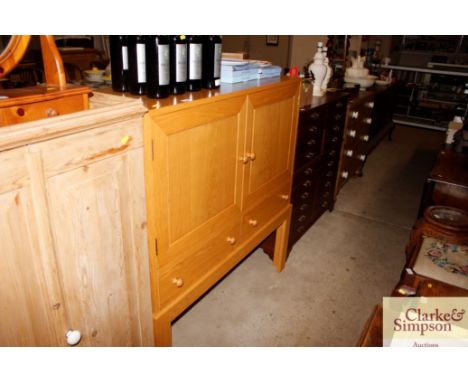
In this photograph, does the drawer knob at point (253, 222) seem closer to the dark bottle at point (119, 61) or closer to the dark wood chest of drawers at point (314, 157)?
the dark wood chest of drawers at point (314, 157)

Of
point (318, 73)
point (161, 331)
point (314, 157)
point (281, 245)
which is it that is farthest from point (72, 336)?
point (318, 73)

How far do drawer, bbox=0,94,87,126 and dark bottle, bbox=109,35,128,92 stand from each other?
0.92 ft

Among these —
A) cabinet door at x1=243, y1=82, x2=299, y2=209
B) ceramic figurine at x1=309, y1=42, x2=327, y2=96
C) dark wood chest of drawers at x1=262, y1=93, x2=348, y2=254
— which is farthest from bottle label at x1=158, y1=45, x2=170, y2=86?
ceramic figurine at x1=309, y1=42, x2=327, y2=96

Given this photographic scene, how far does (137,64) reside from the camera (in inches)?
48.1

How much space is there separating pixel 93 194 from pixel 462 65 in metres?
6.54

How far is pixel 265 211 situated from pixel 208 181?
1.91 ft

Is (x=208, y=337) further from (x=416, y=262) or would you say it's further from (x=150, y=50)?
(x=150, y=50)

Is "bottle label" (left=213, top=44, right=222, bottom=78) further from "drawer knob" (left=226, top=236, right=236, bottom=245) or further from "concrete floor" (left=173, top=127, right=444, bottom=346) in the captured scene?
"concrete floor" (left=173, top=127, right=444, bottom=346)

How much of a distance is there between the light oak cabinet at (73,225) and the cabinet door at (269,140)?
2.05ft

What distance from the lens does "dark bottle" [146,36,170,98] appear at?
118 centimetres

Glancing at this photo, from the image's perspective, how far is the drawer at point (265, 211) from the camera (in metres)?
1.80

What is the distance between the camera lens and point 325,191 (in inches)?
113

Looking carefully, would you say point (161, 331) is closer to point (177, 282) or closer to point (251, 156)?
point (177, 282)

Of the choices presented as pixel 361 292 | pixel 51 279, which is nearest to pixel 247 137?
pixel 51 279
